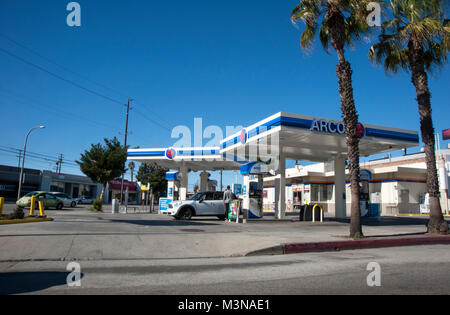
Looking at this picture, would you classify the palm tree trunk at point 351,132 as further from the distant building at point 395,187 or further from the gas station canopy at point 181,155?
the distant building at point 395,187

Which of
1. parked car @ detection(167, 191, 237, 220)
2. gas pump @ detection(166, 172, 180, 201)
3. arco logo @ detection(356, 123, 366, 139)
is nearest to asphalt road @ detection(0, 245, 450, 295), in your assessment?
parked car @ detection(167, 191, 237, 220)

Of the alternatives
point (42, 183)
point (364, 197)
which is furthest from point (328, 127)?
point (42, 183)

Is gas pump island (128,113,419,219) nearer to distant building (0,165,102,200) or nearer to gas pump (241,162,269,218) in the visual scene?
gas pump (241,162,269,218)

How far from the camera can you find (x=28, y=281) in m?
5.54

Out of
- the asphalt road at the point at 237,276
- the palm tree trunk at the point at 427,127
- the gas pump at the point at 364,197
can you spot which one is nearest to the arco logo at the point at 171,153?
the gas pump at the point at 364,197

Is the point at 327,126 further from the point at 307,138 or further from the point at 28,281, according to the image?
the point at 28,281

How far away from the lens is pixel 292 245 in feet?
31.5

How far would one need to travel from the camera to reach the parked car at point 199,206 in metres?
17.9

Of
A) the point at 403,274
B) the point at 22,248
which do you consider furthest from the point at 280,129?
the point at 22,248

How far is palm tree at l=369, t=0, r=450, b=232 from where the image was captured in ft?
42.1

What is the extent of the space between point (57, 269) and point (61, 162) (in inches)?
3004

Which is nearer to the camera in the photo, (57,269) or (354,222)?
(57,269)

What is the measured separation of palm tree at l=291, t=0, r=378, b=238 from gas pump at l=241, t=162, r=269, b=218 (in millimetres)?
7314

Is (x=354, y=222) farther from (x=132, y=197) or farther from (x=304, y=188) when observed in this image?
(x=132, y=197)
